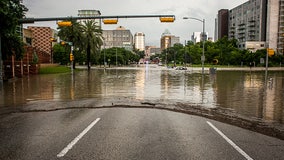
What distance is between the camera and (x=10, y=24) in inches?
835

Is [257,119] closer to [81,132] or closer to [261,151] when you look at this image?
[261,151]

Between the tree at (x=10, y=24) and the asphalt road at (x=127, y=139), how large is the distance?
14.9m

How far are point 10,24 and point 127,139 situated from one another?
64.7 feet

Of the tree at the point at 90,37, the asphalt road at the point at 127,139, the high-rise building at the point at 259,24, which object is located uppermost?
the high-rise building at the point at 259,24

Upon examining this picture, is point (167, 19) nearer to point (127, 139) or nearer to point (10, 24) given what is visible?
point (10, 24)

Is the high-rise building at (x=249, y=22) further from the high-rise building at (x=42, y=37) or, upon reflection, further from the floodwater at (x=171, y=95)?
the floodwater at (x=171, y=95)

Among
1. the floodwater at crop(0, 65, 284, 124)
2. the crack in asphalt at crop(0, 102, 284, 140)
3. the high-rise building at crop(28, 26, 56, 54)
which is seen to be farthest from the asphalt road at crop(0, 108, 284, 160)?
the high-rise building at crop(28, 26, 56, 54)

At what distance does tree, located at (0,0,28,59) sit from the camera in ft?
67.3

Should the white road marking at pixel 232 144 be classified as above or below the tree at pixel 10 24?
below

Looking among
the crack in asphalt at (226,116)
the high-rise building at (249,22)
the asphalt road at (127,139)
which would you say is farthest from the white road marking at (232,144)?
the high-rise building at (249,22)

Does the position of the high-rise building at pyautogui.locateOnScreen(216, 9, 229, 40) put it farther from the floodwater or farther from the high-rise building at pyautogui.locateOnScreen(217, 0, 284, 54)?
the floodwater

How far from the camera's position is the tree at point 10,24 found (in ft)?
67.3

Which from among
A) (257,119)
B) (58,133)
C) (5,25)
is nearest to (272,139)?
(257,119)

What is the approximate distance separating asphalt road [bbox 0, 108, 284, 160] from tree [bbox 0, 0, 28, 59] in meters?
14.9
